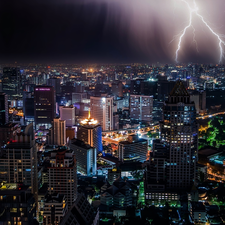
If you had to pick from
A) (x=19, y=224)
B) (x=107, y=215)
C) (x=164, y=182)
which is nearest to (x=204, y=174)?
(x=164, y=182)

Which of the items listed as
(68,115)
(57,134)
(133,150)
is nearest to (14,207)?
(133,150)

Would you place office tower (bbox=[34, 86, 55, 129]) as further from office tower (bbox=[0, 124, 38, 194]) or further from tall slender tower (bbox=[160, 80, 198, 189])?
office tower (bbox=[0, 124, 38, 194])

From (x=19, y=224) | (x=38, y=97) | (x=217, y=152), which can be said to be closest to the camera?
(x=19, y=224)

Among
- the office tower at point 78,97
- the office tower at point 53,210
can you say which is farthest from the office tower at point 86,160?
the office tower at point 78,97

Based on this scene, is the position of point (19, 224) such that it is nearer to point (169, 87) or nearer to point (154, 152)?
point (154, 152)

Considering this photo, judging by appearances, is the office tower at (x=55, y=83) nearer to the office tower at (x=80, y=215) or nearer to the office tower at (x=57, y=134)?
the office tower at (x=57, y=134)

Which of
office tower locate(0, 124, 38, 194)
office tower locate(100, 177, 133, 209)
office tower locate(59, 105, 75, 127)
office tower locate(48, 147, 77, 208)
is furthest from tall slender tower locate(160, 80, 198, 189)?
office tower locate(59, 105, 75, 127)
